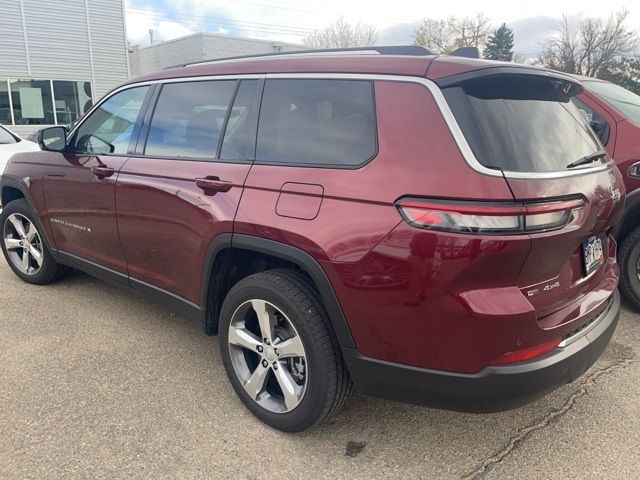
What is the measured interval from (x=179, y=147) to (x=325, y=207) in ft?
4.19

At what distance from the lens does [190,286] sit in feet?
9.97

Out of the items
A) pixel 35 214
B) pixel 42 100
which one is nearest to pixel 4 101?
pixel 42 100

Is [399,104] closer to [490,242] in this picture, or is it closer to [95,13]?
[490,242]

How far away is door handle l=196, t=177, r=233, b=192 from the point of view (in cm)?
270

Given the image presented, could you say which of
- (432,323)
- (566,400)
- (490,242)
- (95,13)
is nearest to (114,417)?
(432,323)

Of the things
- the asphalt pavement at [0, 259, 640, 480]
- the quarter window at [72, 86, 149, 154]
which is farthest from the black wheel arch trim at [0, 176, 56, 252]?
the asphalt pavement at [0, 259, 640, 480]

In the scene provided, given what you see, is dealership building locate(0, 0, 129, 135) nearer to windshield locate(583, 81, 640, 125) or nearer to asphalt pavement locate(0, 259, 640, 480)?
asphalt pavement locate(0, 259, 640, 480)

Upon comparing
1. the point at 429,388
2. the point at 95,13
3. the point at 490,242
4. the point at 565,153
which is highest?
the point at 95,13

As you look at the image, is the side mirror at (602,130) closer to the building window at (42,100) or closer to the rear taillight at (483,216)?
the rear taillight at (483,216)

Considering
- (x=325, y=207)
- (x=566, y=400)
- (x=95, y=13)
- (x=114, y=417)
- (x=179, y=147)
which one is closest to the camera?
(x=325, y=207)

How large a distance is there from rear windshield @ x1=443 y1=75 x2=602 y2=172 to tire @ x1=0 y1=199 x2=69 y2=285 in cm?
379

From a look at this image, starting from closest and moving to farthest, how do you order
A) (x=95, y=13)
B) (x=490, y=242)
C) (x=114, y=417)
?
(x=490, y=242) < (x=114, y=417) < (x=95, y=13)

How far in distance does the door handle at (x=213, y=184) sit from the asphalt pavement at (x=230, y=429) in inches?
46.4

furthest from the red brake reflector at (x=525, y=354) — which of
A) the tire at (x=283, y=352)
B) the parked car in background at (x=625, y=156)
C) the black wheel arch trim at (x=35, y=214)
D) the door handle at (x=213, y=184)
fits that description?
the black wheel arch trim at (x=35, y=214)
